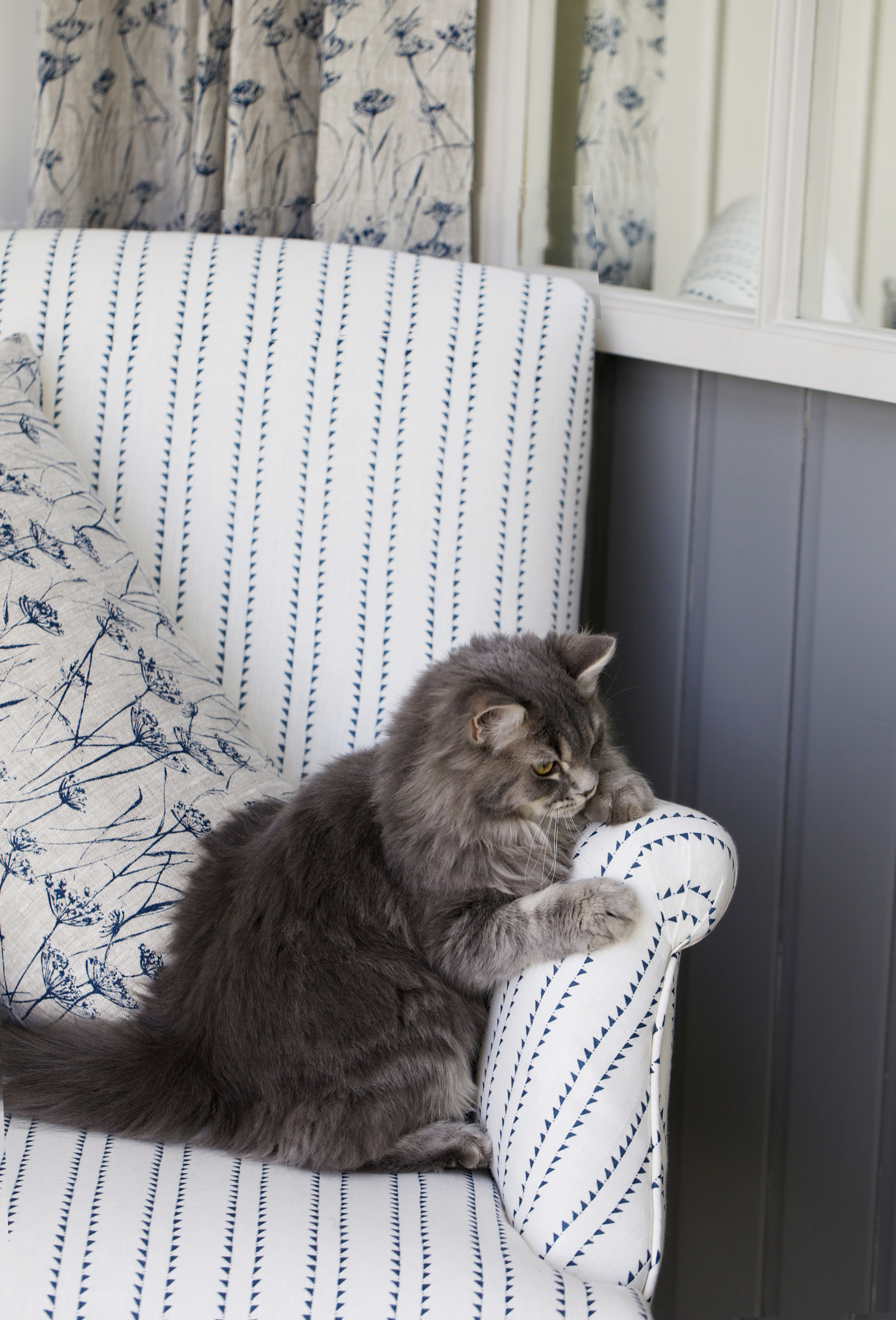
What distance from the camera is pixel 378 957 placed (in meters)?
1.07

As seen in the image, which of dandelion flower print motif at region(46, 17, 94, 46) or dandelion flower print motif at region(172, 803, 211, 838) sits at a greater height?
dandelion flower print motif at region(46, 17, 94, 46)

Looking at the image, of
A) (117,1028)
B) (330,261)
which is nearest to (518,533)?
(330,261)

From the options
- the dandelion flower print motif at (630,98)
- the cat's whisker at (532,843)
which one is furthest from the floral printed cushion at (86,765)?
the dandelion flower print motif at (630,98)

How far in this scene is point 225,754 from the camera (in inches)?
49.6

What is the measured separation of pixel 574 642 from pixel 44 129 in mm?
1130

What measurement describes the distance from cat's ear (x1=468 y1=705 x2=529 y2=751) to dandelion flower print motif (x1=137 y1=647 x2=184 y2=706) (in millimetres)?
379

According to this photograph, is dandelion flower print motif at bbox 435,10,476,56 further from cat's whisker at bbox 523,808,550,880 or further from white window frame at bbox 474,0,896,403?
cat's whisker at bbox 523,808,550,880

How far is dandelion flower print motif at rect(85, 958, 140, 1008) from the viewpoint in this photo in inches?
44.0

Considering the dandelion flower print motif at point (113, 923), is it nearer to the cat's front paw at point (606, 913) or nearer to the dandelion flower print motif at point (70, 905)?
the dandelion flower print motif at point (70, 905)

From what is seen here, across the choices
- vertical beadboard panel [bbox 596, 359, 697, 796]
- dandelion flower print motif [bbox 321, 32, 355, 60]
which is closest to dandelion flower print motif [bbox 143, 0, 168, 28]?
dandelion flower print motif [bbox 321, 32, 355, 60]

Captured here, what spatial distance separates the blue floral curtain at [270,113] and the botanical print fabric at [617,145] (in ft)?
0.61

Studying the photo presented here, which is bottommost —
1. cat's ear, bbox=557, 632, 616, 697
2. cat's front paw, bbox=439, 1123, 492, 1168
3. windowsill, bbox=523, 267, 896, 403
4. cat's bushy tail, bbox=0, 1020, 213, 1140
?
cat's front paw, bbox=439, 1123, 492, 1168

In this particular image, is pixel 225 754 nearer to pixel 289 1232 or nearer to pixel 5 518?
pixel 5 518

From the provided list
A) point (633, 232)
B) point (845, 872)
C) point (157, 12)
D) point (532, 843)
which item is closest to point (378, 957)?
point (532, 843)
